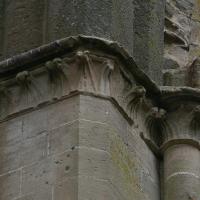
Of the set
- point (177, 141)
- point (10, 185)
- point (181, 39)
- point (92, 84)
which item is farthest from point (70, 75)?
point (181, 39)

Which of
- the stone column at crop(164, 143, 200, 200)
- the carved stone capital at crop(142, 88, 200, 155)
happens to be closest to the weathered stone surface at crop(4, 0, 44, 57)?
the carved stone capital at crop(142, 88, 200, 155)

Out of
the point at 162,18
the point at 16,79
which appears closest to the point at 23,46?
the point at 16,79

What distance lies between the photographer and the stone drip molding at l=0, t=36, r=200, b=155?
7812mm

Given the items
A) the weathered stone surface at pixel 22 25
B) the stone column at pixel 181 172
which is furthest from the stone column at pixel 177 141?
the weathered stone surface at pixel 22 25

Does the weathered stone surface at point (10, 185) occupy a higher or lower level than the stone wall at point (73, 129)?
lower

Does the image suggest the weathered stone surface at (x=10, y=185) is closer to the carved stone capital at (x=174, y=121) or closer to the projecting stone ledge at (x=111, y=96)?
the projecting stone ledge at (x=111, y=96)

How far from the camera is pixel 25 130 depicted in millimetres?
7816

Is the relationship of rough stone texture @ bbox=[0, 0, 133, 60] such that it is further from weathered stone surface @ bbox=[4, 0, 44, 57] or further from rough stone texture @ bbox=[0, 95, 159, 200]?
rough stone texture @ bbox=[0, 95, 159, 200]

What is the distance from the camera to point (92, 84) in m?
7.80

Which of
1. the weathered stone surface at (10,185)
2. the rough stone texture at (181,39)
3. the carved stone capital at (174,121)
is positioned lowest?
the weathered stone surface at (10,185)

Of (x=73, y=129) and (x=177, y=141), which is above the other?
(x=177, y=141)

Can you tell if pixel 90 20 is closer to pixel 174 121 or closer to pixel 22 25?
pixel 22 25

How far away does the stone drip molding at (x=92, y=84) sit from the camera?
7.81 meters

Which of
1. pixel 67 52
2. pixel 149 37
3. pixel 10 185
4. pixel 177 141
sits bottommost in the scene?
pixel 10 185
